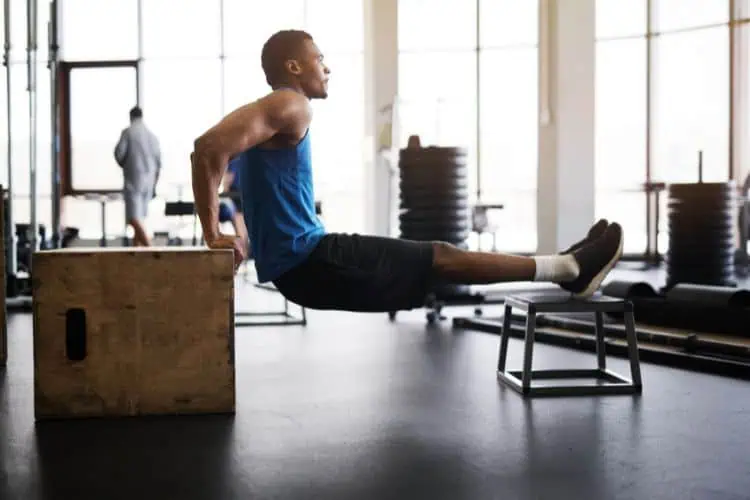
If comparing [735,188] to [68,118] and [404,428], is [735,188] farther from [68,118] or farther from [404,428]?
[68,118]

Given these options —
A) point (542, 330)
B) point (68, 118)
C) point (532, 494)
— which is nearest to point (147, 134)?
point (68, 118)

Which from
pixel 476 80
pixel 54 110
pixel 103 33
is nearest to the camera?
pixel 54 110

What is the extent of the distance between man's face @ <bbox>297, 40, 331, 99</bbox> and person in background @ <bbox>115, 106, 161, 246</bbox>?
516 centimetres

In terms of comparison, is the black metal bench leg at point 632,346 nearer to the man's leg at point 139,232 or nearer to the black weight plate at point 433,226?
the black weight plate at point 433,226

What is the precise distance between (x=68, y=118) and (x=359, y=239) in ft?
28.1

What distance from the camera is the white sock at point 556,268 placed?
2.67m

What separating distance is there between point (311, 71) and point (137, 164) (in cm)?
522

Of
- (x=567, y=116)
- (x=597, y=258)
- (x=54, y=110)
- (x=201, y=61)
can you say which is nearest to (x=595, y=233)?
(x=597, y=258)

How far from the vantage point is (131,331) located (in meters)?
2.61

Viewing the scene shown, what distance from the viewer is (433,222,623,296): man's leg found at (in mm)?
2594

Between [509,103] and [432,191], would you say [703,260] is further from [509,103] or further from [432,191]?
[509,103]

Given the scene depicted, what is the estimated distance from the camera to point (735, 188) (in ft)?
19.1

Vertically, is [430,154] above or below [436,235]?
above

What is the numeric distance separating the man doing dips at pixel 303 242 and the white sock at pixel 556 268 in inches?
1.4
